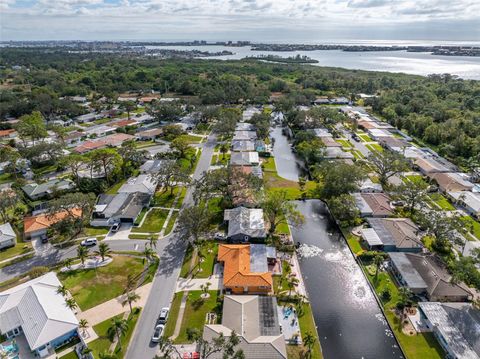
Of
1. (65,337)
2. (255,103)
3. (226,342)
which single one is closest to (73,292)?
(65,337)

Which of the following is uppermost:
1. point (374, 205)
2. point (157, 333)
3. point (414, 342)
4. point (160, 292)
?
point (374, 205)

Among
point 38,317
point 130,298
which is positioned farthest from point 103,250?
point 38,317

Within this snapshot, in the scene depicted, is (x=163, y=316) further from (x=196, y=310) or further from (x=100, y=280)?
(x=100, y=280)

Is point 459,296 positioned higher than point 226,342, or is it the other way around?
point 226,342

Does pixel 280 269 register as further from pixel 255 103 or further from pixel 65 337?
pixel 255 103

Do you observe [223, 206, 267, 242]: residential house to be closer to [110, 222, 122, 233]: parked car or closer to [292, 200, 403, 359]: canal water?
[292, 200, 403, 359]: canal water

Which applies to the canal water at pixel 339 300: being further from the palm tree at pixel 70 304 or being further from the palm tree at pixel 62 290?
the palm tree at pixel 62 290
